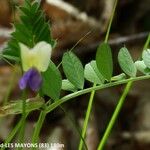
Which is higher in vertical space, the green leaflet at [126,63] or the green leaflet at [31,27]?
the green leaflet at [31,27]

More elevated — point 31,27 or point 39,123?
point 31,27

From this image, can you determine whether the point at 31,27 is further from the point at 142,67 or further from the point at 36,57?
the point at 142,67

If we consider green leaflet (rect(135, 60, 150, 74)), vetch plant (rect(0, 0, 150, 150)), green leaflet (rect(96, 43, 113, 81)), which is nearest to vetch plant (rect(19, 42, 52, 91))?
vetch plant (rect(0, 0, 150, 150))

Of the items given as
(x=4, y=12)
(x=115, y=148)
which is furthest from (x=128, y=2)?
(x=115, y=148)

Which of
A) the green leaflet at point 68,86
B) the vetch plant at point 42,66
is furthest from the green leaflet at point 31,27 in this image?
the green leaflet at point 68,86

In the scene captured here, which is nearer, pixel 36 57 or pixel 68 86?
pixel 36 57

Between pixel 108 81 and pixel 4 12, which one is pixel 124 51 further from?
pixel 4 12

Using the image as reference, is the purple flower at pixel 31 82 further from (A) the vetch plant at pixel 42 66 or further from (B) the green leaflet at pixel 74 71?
(B) the green leaflet at pixel 74 71

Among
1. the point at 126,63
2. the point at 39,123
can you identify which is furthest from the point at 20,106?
the point at 126,63

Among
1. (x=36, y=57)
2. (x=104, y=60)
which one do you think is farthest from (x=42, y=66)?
(x=104, y=60)
